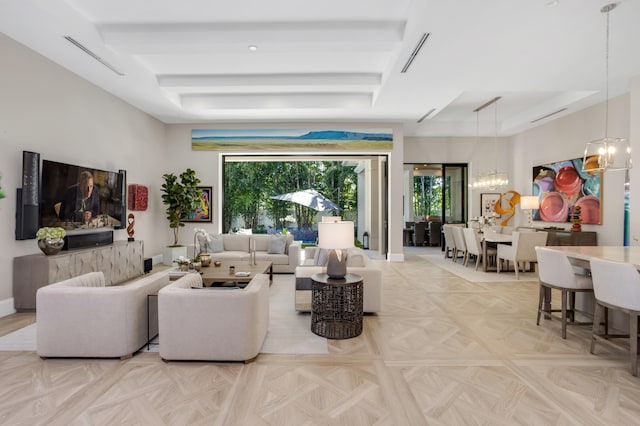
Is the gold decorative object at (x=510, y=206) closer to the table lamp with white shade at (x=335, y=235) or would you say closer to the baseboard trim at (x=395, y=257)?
the baseboard trim at (x=395, y=257)

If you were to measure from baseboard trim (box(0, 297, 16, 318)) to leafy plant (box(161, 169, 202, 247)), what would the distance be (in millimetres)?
3452

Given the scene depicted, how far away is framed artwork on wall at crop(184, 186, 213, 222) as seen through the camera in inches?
319

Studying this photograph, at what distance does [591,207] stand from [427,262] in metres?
3.46

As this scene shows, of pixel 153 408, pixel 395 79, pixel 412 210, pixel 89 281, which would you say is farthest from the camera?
pixel 412 210

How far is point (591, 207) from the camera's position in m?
6.66

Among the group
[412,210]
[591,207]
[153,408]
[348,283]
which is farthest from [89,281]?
[412,210]

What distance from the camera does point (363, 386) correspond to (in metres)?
2.47

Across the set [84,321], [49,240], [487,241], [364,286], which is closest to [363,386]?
[364,286]

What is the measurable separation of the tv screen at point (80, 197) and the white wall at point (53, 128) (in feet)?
0.74

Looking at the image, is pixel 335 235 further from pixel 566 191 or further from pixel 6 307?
pixel 566 191

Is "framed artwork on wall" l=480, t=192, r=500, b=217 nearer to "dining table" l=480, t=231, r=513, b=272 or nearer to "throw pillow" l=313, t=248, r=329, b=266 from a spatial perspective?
"dining table" l=480, t=231, r=513, b=272

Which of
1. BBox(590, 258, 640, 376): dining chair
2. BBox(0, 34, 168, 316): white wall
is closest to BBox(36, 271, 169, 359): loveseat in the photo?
BBox(0, 34, 168, 316): white wall

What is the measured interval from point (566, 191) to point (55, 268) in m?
9.45

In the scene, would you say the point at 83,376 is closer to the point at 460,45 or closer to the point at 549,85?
the point at 460,45
